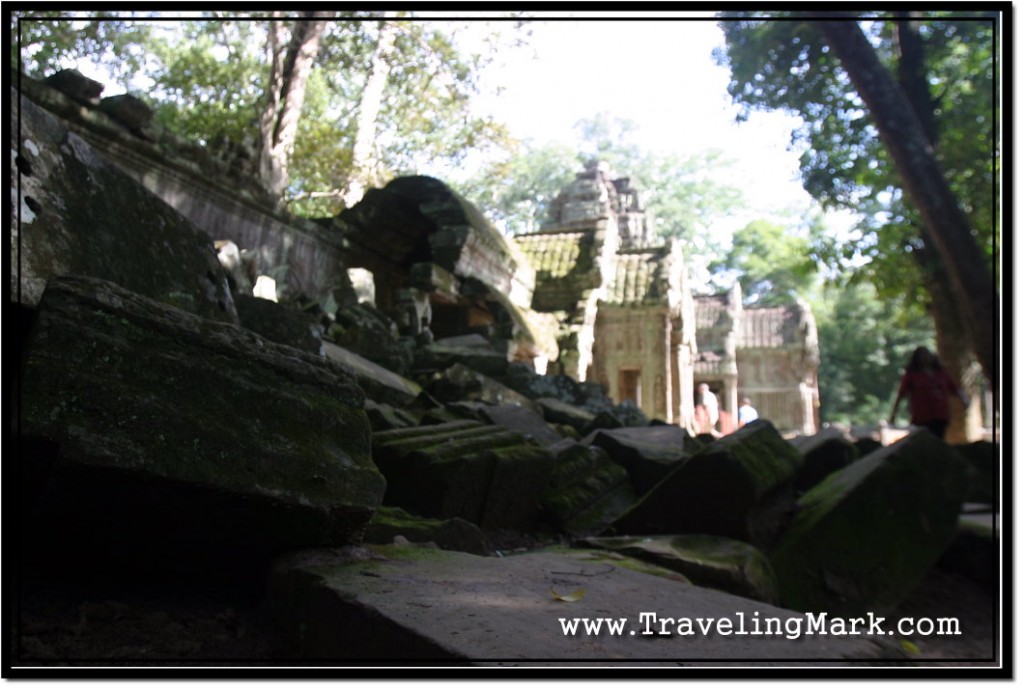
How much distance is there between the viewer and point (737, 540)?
2.84 metres

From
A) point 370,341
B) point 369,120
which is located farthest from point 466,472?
point 369,120

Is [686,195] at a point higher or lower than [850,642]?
higher

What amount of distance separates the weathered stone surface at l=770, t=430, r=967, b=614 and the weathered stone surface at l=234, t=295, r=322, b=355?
2.27m

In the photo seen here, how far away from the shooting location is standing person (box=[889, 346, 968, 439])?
4.90 m

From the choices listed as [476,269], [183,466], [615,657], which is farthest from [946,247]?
[476,269]

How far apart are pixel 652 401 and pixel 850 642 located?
456 inches

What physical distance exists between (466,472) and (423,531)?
459 millimetres

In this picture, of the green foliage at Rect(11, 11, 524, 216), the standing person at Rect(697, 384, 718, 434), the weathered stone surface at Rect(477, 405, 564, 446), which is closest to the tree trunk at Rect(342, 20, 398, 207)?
the green foliage at Rect(11, 11, 524, 216)

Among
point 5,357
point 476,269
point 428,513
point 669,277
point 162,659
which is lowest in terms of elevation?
point 162,659

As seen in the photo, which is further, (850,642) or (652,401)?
(652,401)

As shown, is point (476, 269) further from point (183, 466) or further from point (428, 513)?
point (183, 466)

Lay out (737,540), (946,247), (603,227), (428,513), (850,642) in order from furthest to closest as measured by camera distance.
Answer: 1. (603,227)
2. (946,247)
3. (737,540)
4. (428,513)
5. (850,642)

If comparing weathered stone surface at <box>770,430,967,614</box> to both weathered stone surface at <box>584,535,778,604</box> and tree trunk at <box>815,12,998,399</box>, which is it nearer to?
weathered stone surface at <box>584,535,778,604</box>

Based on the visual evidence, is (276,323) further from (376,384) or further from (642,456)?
(642,456)
